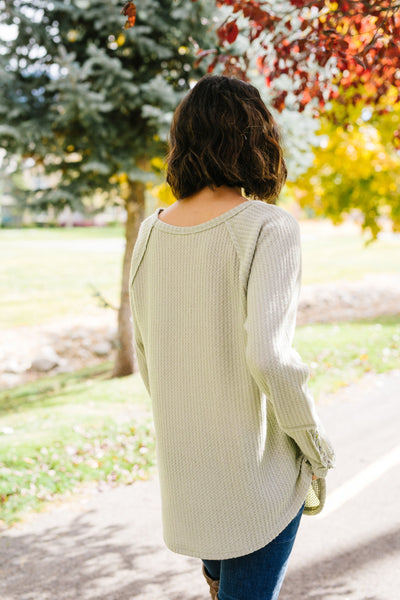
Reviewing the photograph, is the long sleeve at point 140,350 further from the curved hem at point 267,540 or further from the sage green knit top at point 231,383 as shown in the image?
the curved hem at point 267,540

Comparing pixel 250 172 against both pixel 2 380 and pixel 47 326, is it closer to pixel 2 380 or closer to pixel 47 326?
pixel 2 380

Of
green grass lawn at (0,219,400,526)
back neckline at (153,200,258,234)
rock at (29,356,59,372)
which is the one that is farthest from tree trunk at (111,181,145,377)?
back neckline at (153,200,258,234)

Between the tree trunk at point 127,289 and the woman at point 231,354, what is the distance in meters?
5.40

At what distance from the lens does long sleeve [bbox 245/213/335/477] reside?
4.61ft

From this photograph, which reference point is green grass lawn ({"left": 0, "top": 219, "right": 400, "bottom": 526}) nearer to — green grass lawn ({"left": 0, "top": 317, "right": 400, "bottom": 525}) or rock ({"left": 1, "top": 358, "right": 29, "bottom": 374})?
green grass lawn ({"left": 0, "top": 317, "right": 400, "bottom": 525})

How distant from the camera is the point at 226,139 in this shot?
152cm

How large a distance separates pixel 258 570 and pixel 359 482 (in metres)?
2.50

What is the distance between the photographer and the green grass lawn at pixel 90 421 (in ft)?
13.1

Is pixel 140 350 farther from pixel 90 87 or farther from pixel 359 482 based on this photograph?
pixel 90 87

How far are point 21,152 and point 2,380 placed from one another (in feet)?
13.8

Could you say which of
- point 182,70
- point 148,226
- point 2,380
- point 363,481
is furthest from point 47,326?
point 148,226

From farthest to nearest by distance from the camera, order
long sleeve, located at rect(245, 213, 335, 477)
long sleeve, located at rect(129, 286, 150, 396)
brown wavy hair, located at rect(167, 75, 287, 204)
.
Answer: long sleeve, located at rect(129, 286, 150, 396)
brown wavy hair, located at rect(167, 75, 287, 204)
long sleeve, located at rect(245, 213, 335, 477)

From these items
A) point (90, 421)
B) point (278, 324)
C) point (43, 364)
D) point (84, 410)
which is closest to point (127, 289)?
point (84, 410)

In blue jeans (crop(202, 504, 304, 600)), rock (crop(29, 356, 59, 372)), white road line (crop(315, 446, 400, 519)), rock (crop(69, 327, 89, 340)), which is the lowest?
rock (crop(69, 327, 89, 340))
